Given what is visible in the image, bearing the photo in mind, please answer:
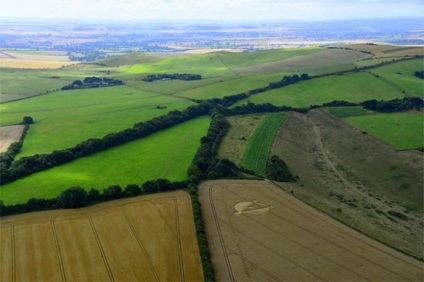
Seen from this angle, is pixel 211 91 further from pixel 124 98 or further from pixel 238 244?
pixel 238 244

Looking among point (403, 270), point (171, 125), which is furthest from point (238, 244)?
point (171, 125)

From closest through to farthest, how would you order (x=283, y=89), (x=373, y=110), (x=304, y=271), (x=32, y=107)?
(x=304, y=271) < (x=373, y=110) < (x=32, y=107) < (x=283, y=89)

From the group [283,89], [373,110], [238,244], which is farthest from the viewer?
[283,89]

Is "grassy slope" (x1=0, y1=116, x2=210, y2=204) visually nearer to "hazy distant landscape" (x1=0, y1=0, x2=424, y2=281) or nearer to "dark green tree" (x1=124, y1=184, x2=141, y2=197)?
"hazy distant landscape" (x1=0, y1=0, x2=424, y2=281)

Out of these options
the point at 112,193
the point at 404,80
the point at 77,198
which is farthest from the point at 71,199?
the point at 404,80

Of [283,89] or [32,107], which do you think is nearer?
[32,107]

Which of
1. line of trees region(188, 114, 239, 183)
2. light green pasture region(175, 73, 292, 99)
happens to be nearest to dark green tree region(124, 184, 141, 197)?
line of trees region(188, 114, 239, 183)

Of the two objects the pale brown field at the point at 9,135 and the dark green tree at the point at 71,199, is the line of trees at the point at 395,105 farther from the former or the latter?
the pale brown field at the point at 9,135

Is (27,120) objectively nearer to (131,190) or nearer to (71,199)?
(71,199)
